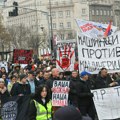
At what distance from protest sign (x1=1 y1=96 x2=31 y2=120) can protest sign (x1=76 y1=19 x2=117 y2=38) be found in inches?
150

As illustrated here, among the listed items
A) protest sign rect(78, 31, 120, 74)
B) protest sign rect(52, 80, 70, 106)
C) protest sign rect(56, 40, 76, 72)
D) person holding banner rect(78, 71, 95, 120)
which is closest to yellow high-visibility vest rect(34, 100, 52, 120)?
protest sign rect(52, 80, 70, 106)

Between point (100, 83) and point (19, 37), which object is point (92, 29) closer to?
point (100, 83)

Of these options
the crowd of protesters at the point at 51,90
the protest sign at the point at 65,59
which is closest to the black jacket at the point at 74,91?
the crowd of protesters at the point at 51,90

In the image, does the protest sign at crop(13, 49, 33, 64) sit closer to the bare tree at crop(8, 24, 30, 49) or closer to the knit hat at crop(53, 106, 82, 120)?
the knit hat at crop(53, 106, 82, 120)

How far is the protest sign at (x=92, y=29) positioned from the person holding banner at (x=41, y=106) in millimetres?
4377

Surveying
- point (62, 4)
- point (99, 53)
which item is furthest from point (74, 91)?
point (62, 4)

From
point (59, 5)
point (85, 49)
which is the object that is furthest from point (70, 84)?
point (59, 5)

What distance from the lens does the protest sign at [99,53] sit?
417 inches

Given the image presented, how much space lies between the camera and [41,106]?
676cm

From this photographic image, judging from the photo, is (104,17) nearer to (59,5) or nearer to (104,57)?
(59,5)

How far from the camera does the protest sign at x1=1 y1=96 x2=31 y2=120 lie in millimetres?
7527

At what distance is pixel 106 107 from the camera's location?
31.5ft

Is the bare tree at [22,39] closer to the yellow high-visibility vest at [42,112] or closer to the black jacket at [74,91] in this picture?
the black jacket at [74,91]

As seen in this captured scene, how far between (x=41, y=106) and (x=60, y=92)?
4.47 feet
